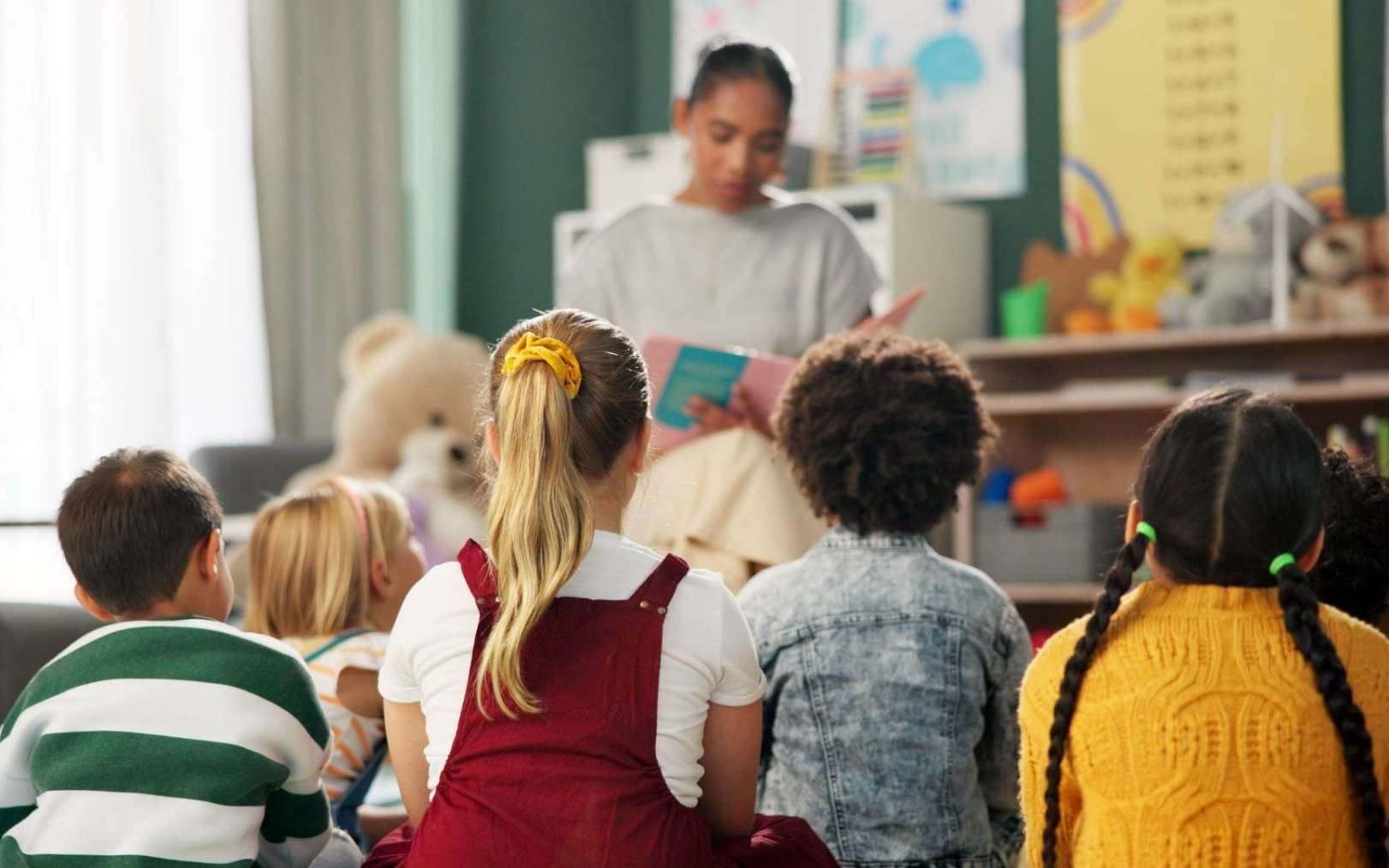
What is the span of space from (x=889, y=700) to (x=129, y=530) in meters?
0.72

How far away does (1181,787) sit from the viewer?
118 centimetres

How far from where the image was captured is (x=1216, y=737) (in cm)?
117

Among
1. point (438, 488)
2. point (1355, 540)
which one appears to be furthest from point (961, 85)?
point (1355, 540)

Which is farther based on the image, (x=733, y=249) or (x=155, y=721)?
(x=733, y=249)

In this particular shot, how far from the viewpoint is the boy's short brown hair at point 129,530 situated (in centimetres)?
142

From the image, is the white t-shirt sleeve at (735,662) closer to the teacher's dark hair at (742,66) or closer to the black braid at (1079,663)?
the black braid at (1079,663)

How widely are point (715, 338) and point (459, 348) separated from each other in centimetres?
171

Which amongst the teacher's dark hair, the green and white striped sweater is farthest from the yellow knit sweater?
the teacher's dark hair

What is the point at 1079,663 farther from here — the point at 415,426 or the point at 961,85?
the point at 961,85

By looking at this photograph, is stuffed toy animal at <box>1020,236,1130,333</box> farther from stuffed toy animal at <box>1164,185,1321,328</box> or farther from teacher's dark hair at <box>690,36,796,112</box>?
teacher's dark hair at <box>690,36,796,112</box>

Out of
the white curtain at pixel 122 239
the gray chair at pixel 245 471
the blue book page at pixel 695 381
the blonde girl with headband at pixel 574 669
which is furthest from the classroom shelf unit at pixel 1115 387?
the blonde girl with headband at pixel 574 669

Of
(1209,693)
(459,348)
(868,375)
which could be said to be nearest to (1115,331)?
(459,348)

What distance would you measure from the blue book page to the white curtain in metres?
1.85

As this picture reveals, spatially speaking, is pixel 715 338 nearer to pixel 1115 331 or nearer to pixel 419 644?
pixel 419 644
